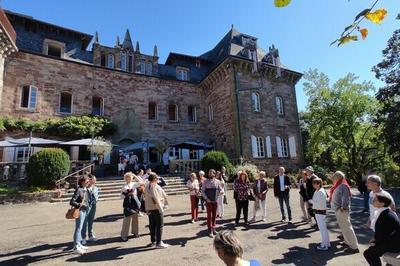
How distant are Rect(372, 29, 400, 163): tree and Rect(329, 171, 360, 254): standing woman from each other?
17.1 m

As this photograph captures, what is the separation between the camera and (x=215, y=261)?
5039 millimetres

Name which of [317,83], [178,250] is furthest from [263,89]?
[178,250]

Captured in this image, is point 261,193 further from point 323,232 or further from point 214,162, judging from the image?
point 214,162

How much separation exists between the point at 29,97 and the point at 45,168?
812 centimetres

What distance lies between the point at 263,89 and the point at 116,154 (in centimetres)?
1269

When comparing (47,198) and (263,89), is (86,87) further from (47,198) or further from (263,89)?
(263,89)

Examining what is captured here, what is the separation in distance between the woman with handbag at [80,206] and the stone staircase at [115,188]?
6690mm

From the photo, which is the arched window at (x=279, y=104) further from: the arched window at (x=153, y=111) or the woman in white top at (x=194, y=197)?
the woman in white top at (x=194, y=197)

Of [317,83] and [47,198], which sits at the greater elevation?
[317,83]

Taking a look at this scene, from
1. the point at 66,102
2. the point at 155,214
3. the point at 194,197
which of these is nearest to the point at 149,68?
the point at 66,102

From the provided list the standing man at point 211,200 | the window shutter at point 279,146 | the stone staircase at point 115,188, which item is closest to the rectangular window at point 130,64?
the stone staircase at point 115,188

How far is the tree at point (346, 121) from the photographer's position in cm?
2628

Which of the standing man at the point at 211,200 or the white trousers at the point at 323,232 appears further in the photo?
the standing man at the point at 211,200

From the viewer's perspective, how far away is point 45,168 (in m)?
12.4
